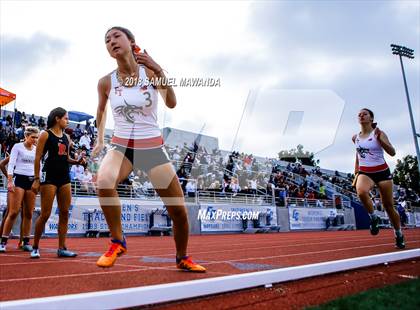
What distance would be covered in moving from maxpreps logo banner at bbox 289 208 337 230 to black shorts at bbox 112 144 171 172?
17.8 meters

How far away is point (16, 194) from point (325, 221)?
61.9ft

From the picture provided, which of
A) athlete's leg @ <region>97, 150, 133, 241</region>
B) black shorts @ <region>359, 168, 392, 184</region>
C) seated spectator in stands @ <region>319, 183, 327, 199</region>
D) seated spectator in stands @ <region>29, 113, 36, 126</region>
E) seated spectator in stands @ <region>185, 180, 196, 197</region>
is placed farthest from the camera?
A: seated spectator in stands @ <region>319, 183, 327, 199</region>

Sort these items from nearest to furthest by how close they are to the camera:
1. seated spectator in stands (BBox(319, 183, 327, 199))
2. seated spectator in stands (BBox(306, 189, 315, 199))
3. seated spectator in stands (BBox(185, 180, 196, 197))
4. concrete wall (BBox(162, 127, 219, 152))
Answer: seated spectator in stands (BBox(185, 180, 196, 197)) < concrete wall (BBox(162, 127, 219, 152)) < seated spectator in stands (BBox(306, 189, 315, 199)) < seated spectator in stands (BBox(319, 183, 327, 199))

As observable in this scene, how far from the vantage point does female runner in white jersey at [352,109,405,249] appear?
635 centimetres

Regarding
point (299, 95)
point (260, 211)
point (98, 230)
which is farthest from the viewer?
point (260, 211)

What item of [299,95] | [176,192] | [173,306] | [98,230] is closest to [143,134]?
[176,192]

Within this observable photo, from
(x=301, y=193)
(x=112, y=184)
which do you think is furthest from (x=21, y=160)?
(x=301, y=193)

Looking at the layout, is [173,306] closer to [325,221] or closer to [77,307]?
[77,307]

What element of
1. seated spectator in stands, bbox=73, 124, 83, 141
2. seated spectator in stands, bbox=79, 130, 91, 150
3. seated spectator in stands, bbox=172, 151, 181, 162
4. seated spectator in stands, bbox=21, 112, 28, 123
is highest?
seated spectator in stands, bbox=21, 112, 28, 123

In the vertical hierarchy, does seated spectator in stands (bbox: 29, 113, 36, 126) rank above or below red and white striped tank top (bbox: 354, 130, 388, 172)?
above

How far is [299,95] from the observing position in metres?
10.4

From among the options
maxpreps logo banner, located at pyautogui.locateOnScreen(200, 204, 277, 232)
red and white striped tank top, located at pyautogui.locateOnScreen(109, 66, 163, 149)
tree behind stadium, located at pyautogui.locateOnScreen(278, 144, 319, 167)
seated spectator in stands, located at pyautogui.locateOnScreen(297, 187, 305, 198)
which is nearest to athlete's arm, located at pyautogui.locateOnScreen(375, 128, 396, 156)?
red and white striped tank top, located at pyautogui.locateOnScreen(109, 66, 163, 149)

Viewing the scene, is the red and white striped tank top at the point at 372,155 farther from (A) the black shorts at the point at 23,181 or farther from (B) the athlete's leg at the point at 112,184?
(A) the black shorts at the point at 23,181

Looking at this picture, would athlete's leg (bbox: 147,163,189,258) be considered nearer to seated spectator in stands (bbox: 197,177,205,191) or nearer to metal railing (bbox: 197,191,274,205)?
metal railing (bbox: 197,191,274,205)
